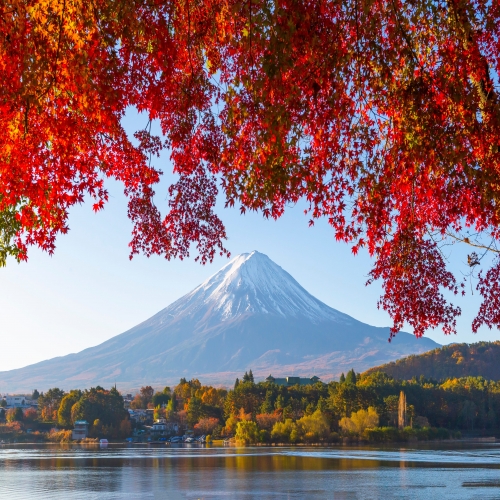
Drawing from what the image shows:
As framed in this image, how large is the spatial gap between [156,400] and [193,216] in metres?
123

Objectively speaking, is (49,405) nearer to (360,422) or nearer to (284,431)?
(284,431)

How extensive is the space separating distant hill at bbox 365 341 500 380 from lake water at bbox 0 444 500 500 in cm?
10542

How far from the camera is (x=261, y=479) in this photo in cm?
3569

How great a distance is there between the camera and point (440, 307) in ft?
32.0

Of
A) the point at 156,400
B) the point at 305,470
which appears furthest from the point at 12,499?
the point at 156,400

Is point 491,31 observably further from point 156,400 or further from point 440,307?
point 156,400

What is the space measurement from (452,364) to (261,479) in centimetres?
13008

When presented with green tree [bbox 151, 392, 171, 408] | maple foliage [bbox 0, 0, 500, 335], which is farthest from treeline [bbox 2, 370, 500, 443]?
maple foliage [bbox 0, 0, 500, 335]

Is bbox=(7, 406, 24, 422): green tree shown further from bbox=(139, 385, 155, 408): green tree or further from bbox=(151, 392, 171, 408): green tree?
bbox=(139, 385, 155, 408): green tree

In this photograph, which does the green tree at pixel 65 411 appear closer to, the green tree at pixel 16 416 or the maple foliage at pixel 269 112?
the green tree at pixel 16 416

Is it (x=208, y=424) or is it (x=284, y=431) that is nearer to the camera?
(x=284, y=431)

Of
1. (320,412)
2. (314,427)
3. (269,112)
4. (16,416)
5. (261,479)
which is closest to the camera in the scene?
(269,112)

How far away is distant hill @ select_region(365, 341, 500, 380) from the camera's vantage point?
154500 millimetres

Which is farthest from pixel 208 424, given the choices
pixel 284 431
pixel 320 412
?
pixel 320 412
